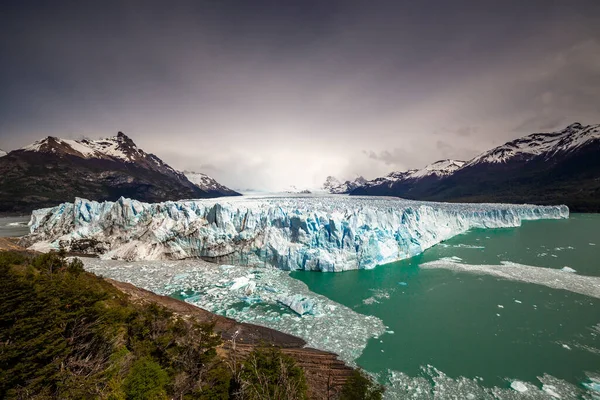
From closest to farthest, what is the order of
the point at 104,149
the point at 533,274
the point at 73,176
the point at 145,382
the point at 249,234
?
the point at 145,382 < the point at 533,274 < the point at 249,234 < the point at 73,176 < the point at 104,149

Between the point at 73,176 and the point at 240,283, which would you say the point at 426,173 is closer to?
the point at 240,283

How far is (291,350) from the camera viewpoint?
1035 centimetres

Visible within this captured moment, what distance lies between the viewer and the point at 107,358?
785cm

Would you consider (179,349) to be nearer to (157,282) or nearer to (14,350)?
(14,350)

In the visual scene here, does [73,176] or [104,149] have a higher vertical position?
[104,149]

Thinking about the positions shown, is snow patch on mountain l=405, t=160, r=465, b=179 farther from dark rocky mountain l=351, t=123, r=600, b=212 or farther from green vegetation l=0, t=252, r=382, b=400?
green vegetation l=0, t=252, r=382, b=400

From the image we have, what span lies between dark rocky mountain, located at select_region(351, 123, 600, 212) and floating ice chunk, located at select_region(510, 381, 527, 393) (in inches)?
3145

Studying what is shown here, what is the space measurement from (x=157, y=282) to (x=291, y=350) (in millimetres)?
12269

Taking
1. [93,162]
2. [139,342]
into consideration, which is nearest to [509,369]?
[139,342]

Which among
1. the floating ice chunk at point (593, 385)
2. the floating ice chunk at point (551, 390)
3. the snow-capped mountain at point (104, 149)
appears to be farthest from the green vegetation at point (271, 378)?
the snow-capped mountain at point (104, 149)

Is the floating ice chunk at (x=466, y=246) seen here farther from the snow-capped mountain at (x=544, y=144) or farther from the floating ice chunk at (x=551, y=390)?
the snow-capped mountain at (x=544, y=144)

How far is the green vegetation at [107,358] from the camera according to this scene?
6.24 metres

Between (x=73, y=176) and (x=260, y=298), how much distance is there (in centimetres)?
11546

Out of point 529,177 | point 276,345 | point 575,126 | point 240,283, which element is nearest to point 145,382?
point 276,345
